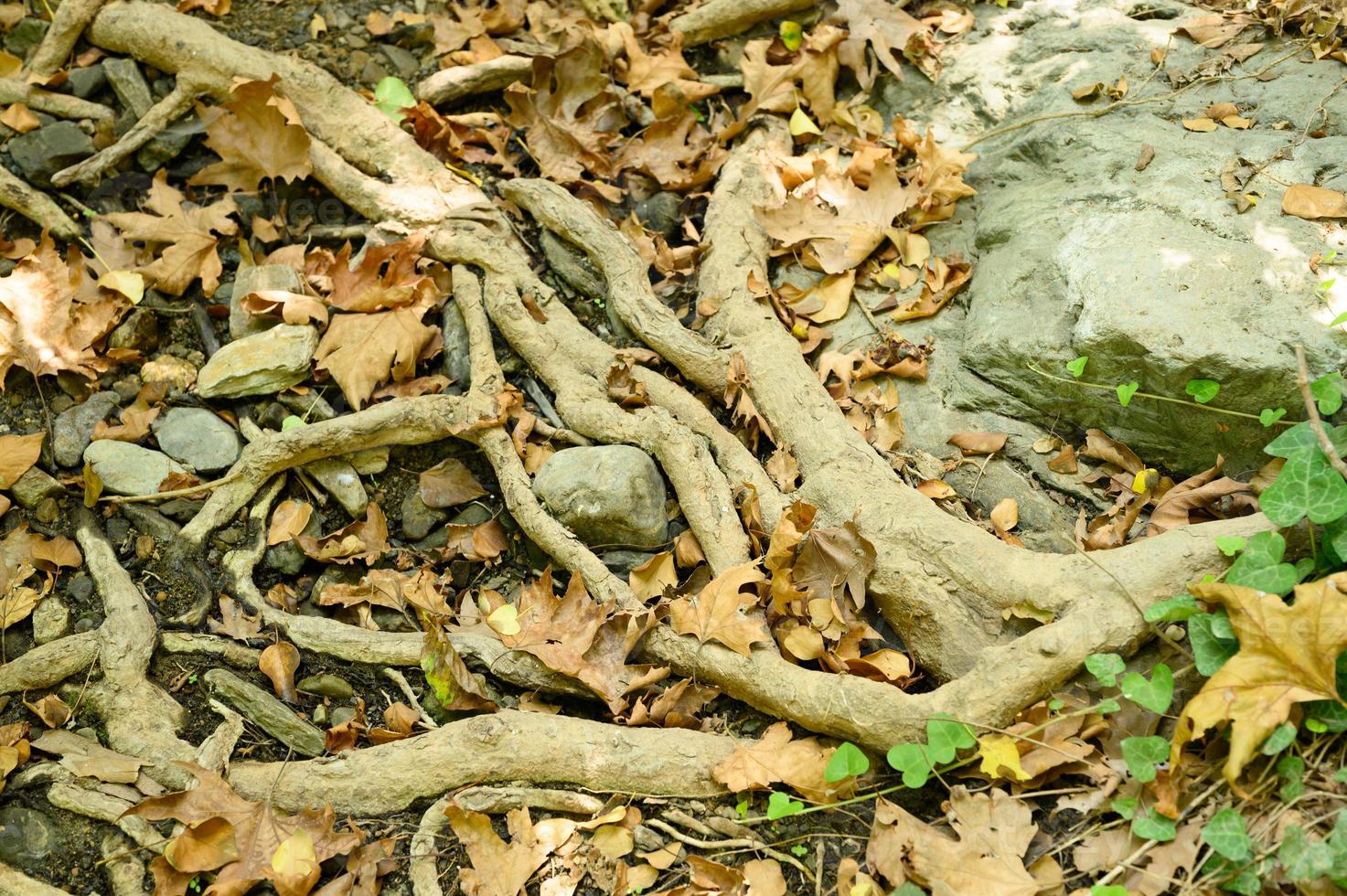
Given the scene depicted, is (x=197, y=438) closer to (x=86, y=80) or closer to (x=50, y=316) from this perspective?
(x=50, y=316)

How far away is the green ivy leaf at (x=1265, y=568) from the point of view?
236 centimetres

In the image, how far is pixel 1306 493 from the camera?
93.4 inches

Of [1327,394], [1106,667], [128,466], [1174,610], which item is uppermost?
[1327,394]

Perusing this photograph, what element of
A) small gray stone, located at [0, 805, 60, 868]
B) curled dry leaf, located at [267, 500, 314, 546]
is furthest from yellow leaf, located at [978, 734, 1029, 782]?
small gray stone, located at [0, 805, 60, 868]

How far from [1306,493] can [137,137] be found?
4335 millimetres

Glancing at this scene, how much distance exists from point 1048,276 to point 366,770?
2.70 m

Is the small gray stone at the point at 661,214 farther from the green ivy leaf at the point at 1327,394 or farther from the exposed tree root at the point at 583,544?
the green ivy leaf at the point at 1327,394

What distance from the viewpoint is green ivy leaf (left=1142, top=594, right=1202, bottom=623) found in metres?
2.41

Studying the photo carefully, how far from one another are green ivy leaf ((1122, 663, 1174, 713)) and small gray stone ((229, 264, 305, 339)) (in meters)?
3.11

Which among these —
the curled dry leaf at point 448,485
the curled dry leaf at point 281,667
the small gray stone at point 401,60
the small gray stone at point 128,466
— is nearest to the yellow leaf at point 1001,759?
the curled dry leaf at point 448,485

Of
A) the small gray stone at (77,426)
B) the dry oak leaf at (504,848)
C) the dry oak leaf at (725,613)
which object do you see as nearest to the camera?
the dry oak leaf at (504,848)

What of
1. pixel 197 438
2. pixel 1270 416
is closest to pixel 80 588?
pixel 197 438

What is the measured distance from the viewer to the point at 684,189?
163 inches

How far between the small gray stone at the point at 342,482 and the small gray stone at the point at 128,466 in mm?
458
